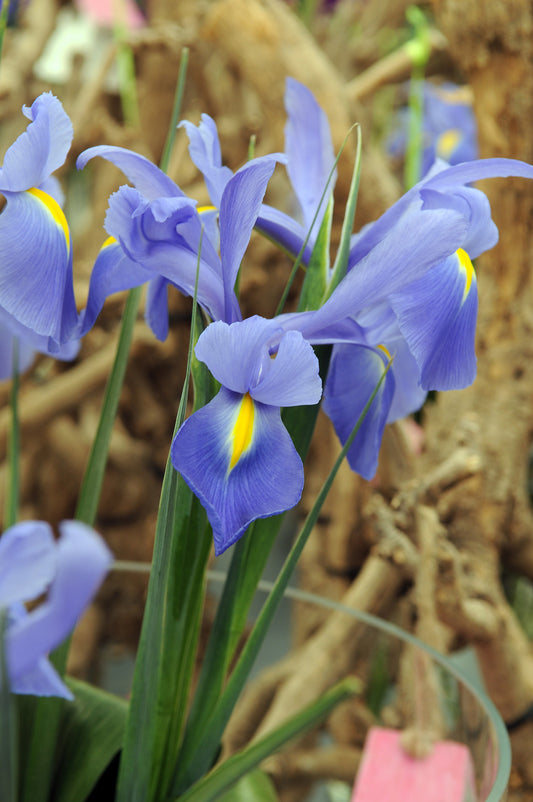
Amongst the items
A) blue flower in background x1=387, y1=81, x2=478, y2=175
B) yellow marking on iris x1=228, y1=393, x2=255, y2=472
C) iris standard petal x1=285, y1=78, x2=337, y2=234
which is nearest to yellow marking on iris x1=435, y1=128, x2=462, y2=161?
blue flower in background x1=387, y1=81, x2=478, y2=175

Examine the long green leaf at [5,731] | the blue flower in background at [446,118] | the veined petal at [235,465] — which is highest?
the veined petal at [235,465]

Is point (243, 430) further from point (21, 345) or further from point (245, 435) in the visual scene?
point (21, 345)

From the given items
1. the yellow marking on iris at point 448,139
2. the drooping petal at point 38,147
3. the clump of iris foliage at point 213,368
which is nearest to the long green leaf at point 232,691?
the clump of iris foliage at point 213,368

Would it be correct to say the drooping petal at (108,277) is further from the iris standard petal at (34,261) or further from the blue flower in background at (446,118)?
the blue flower in background at (446,118)

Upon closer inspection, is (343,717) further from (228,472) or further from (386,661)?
(228,472)

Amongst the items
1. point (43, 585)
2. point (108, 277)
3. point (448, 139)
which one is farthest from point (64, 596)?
point (448, 139)

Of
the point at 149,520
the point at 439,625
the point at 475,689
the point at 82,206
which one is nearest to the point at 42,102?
the point at 475,689
